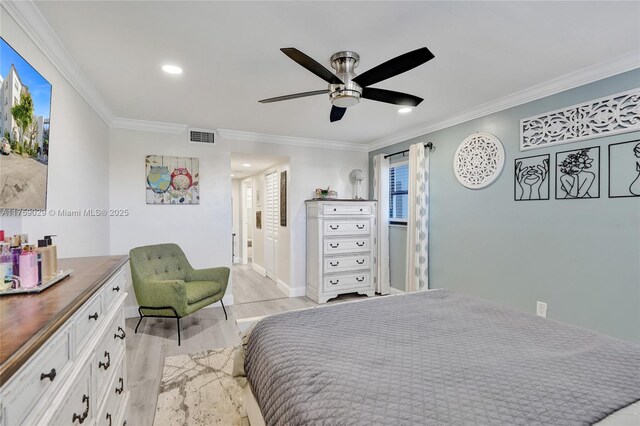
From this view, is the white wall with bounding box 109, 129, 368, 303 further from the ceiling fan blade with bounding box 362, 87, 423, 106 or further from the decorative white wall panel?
the decorative white wall panel

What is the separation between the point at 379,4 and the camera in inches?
64.4

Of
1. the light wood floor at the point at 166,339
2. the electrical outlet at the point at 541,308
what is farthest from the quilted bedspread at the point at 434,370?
the electrical outlet at the point at 541,308

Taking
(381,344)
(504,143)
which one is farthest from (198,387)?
(504,143)

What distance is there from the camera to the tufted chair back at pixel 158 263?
3.11 meters

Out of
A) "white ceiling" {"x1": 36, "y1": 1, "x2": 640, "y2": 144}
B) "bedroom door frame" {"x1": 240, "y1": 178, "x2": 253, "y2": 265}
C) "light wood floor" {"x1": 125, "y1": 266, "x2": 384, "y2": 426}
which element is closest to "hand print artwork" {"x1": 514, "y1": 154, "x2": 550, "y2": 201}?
"white ceiling" {"x1": 36, "y1": 1, "x2": 640, "y2": 144}

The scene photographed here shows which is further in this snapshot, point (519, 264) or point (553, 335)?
point (519, 264)

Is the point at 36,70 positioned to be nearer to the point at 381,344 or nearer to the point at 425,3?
the point at 425,3

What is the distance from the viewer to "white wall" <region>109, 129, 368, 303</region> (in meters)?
3.65

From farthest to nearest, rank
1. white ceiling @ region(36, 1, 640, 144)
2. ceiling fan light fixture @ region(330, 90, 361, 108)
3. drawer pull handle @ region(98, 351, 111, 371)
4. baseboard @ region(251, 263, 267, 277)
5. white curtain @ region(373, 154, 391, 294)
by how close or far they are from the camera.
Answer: baseboard @ region(251, 263, 267, 277) → white curtain @ region(373, 154, 391, 294) → ceiling fan light fixture @ region(330, 90, 361, 108) → white ceiling @ region(36, 1, 640, 144) → drawer pull handle @ region(98, 351, 111, 371)

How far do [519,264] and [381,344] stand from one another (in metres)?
2.26

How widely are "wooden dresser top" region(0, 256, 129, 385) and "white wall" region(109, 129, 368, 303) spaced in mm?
2571

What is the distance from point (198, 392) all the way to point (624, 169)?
11.6ft

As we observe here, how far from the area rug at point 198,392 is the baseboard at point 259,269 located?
10.8ft

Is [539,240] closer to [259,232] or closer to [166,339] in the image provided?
[166,339]
